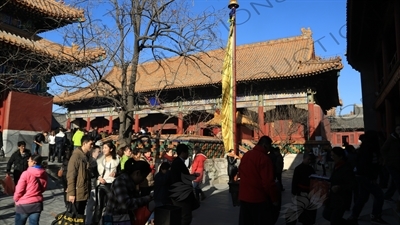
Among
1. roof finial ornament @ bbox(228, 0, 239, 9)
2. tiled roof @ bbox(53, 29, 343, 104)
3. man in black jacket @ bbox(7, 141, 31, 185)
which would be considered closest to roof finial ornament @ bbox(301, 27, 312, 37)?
tiled roof @ bbox(53, 29, 343, 104)

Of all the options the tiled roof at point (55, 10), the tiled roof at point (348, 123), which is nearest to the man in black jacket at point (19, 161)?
the tiled roof at point (55, 10)

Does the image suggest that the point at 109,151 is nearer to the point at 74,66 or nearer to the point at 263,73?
the point at 74,66

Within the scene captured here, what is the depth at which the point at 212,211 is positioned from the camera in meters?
6.28

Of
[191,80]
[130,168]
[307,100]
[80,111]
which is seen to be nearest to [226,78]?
[130,168]

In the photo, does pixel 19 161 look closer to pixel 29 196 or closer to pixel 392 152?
pixel 29 196

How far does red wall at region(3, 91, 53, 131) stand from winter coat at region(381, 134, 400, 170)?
11.4 metres

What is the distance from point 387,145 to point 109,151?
13.5 ft

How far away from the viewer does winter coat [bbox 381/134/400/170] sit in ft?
14.4

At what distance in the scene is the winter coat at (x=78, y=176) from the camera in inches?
157

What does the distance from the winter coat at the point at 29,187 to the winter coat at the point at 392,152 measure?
4.68 meters

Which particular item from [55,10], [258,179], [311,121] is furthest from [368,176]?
[55,10]

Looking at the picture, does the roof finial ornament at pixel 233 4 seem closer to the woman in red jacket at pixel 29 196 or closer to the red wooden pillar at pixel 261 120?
the woman in red jacket at pixel 29 196

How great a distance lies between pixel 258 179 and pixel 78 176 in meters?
2.36

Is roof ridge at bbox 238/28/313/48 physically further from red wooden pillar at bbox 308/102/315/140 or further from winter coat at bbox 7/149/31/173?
winter coat at bbox 7/149/31/173
